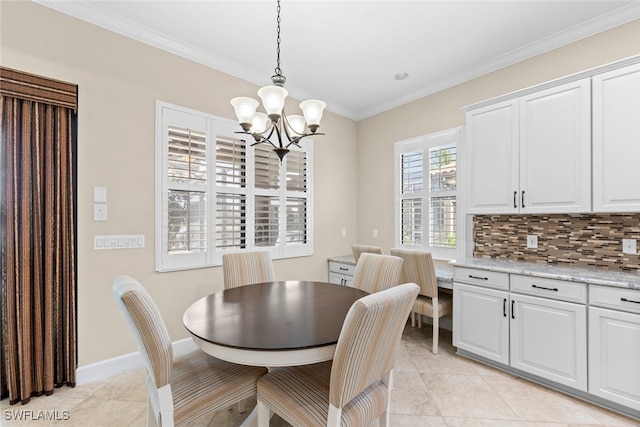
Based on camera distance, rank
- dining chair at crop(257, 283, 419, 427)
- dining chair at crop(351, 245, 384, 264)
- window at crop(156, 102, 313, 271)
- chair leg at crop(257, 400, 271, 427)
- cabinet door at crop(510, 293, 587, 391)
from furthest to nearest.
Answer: dining chair at crop(351, 245, 384, 264) < window at crop(156, 102, 313, 271) < cabinet door at crop(510, 293, 587, 391) < chair leg at crop(257, 400, 271, 427) < dining chair at crop(257, 283, 419, 427)

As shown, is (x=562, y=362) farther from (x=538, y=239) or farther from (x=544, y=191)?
(x=544, y=191)

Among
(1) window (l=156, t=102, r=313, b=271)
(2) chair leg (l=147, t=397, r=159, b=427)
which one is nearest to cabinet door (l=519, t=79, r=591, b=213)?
(1) window (l=156, t=102, r=313, b=271)

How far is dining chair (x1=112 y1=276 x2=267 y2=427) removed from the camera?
4.02ft

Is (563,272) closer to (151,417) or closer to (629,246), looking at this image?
(629,246)

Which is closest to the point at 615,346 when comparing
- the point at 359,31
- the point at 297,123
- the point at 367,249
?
the point at 367,249

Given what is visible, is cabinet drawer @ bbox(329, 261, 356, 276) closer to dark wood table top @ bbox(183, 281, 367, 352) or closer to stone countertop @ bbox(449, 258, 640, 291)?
stone countertop @ bbox(449, 258, 640, 291)

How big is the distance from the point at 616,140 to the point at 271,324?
2712 mm

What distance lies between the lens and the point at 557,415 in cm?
190

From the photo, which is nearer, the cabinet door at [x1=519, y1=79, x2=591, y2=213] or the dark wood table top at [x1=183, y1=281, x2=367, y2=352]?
the dark wood table top at [x1=183, y1=281, x2=367, y2=352]

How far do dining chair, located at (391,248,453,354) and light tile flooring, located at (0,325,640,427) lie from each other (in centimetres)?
47

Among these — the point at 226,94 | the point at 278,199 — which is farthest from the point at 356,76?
the point at 278,199

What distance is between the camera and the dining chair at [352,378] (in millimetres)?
1134

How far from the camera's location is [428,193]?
3580mm

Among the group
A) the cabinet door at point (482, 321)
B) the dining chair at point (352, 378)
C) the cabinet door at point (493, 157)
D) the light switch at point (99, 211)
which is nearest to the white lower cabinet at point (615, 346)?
the cabinet door at point (482, 321)
